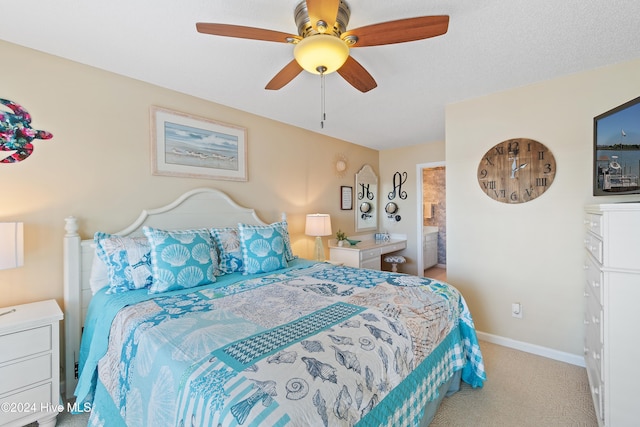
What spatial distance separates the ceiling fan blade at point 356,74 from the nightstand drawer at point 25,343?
240 centimetres

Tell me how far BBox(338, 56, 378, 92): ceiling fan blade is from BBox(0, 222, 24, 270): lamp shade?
7.14ft

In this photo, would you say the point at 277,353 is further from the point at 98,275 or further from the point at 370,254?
the point at 370,254

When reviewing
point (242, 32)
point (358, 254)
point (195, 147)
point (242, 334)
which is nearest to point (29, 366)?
point (242, 334)

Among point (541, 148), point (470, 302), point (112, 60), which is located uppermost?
point (112, 60)

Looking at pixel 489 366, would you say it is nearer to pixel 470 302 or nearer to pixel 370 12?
pixel 470 302

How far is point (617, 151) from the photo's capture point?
1881 millimetres

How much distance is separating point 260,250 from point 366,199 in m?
2.91

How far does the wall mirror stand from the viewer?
15.6 feet

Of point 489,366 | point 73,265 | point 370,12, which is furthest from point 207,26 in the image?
point 489,366

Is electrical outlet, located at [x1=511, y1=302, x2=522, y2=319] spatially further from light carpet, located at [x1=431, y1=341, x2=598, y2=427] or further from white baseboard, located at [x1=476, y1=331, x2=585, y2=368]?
light carpet, located at [x1=431, y1=341, x2=598, y2=427]

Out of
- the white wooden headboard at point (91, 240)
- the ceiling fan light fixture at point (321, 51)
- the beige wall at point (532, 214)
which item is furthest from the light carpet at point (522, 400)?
the ceiling fan light fixture at point (321, 51)

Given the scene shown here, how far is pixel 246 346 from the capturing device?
3.69 feet

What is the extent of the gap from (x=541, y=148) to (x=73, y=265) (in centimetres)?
391

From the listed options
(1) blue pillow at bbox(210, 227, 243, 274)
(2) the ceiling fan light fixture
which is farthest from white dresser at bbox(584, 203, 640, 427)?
(1) blue pillow at bbox(210, 227, 243, 274)
